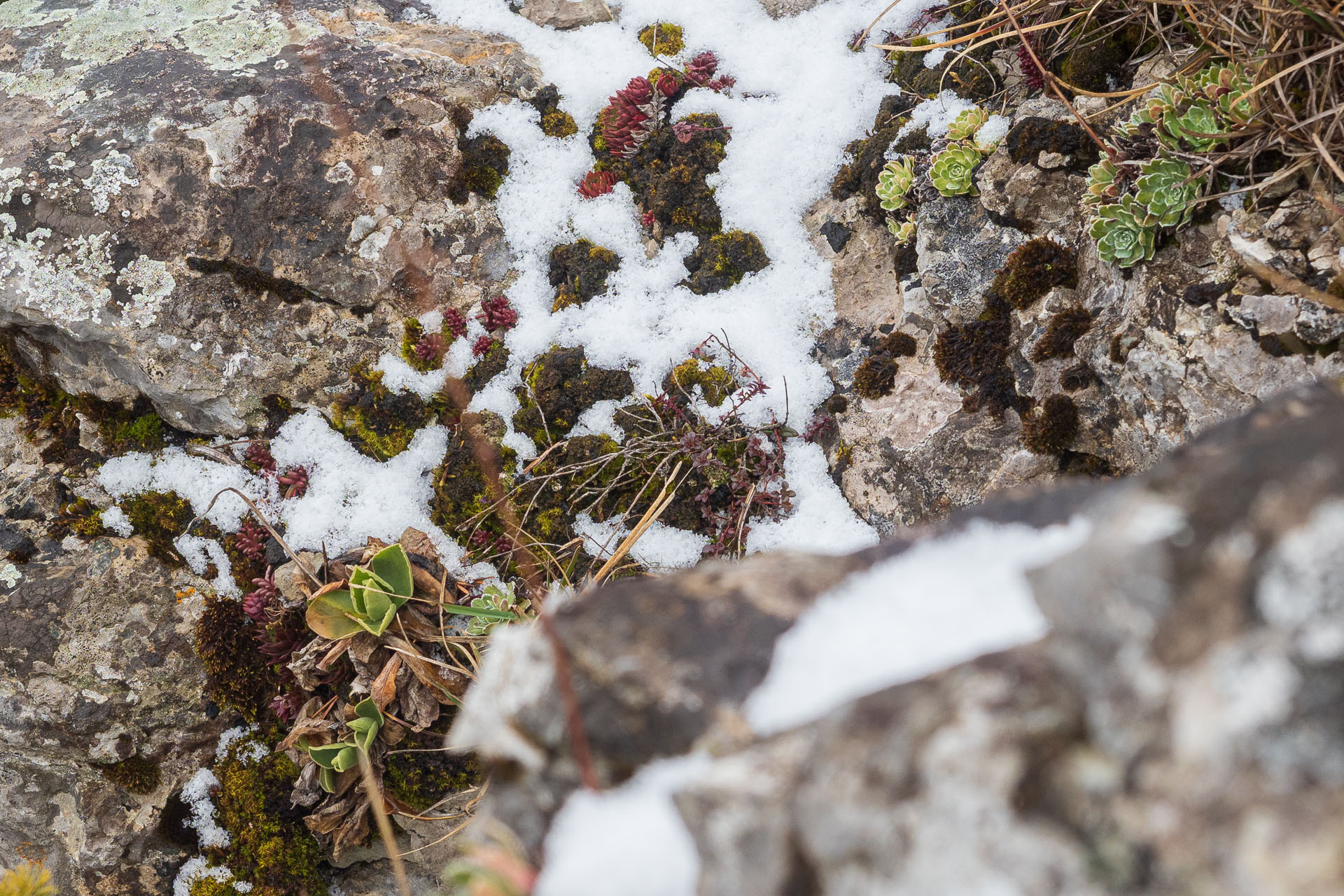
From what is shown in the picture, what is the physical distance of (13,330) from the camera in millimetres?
4125

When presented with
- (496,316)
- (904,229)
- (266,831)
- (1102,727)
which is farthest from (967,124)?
(266,831)

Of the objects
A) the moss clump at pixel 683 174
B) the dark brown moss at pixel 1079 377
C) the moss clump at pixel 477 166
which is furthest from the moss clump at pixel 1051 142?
the moss clump at pixel 477 166

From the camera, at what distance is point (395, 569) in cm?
355

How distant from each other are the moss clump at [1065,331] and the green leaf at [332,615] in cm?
342

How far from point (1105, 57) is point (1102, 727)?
10.8ft

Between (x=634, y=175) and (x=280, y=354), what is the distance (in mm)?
2225

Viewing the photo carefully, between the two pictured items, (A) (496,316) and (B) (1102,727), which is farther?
(A) (496,316)

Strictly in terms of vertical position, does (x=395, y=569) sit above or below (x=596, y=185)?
below

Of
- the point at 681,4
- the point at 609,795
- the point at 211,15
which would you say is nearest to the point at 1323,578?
the point at 609,795

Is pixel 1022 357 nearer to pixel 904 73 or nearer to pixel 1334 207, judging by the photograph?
pixel 1334 207

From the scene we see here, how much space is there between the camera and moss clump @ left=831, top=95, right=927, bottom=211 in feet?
12.7

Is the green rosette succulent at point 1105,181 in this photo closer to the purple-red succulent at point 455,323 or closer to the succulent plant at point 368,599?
the purple-red succulent at point 455,323

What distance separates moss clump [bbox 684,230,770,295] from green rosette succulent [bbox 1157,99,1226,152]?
1.90 meters

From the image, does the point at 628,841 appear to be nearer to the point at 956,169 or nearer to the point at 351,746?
the point at 351,746
